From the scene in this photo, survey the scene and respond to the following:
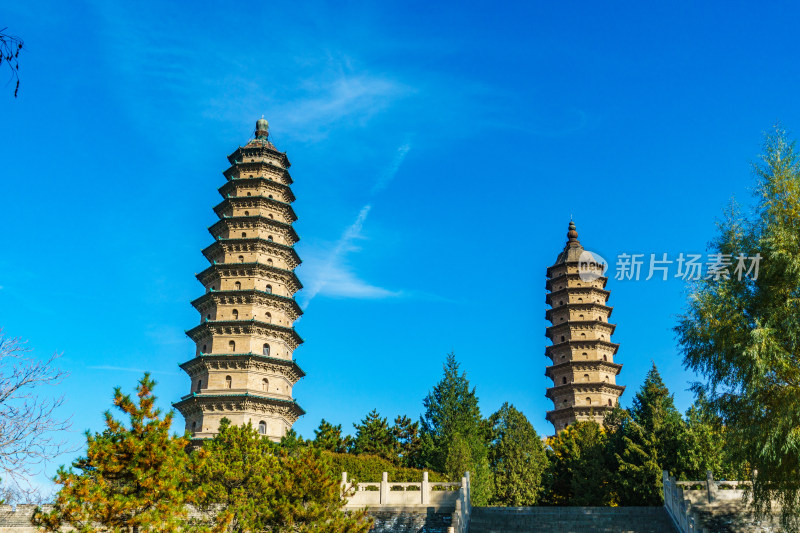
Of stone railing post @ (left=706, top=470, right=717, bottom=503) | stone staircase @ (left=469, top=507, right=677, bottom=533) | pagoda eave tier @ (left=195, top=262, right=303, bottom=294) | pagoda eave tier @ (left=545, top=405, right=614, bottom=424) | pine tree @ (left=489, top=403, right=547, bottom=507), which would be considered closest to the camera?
stone staircase @ (left=469, top=507, right=677, bottom=533)

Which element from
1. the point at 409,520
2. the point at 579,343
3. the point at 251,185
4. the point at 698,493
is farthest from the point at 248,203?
the point at 698,493

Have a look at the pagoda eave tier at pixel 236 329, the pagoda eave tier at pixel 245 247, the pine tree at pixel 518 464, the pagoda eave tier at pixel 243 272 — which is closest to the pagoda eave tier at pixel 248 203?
the pagoda eave tier at pixel 245 247

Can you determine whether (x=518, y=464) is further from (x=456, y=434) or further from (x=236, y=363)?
(x=236, y=363)

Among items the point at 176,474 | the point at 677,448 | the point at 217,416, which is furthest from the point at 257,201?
the point at 176,474

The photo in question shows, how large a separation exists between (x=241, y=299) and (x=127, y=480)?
2254cm

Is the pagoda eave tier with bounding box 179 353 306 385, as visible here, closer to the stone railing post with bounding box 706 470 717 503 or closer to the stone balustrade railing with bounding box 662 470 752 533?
the stone balustrade railing with bounding box 662 470 752 533

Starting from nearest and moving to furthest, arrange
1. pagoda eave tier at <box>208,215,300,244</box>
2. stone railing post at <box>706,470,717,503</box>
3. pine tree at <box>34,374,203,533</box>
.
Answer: pine tree at <box>34,374,203,533</box> < stone railing post at <box>706,470,717,503</box> < pagoda eave tier at <box>208,215,300,244</box>

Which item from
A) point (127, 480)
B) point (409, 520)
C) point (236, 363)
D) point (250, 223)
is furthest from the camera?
point (250, 223)

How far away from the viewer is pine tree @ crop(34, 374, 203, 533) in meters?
11.0

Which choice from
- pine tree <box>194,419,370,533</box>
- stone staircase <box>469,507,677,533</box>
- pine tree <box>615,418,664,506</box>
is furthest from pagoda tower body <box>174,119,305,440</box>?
pine tree <box>615,418,664,506</box>

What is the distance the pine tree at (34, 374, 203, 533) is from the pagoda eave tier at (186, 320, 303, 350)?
2103cm

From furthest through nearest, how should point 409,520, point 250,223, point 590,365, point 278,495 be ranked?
point 590,365 < point 250,223 < point 409,520 < point 278,495

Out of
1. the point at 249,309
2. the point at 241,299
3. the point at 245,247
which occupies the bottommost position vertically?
the point at 249,309

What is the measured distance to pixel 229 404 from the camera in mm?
31141
